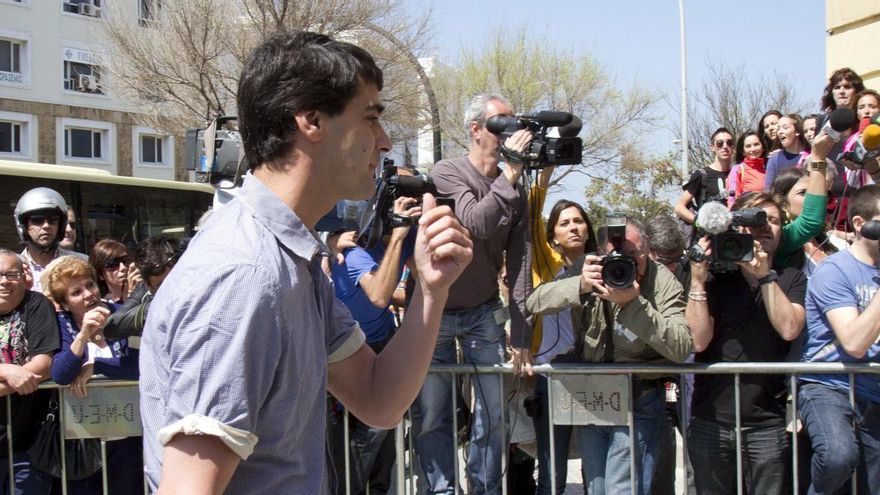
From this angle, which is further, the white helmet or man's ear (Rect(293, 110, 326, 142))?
the white helmet

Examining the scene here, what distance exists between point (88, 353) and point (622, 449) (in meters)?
2.54

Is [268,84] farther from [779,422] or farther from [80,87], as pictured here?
[80,87]

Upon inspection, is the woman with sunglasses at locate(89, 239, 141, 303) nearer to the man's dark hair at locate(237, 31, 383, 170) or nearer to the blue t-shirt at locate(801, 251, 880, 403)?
the blue t-shirt at locate(801, 251, 880, 403)

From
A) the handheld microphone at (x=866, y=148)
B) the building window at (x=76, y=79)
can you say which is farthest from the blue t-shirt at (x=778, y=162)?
the building window at (x=76, y=79)

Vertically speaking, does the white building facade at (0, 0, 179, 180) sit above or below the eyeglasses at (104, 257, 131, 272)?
above

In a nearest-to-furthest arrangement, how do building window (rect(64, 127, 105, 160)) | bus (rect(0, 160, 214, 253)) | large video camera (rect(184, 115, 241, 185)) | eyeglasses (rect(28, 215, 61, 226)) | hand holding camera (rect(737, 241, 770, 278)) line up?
hand holding camera (rect(737, 241, 770, 278)), eyeglasses (rect(28, 215, 61, 226)), large video camera (rect(184, 115, 241, 185)), bus (rect(0, 160, 214, 253)), building window (rect(64, 127, 105, 160))

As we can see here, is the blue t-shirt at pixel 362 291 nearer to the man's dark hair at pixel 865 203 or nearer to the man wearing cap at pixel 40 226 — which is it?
the man's dark hair at pixel 865 203

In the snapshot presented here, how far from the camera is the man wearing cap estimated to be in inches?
247

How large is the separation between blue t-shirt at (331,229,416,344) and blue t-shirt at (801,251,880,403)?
1.94 meters

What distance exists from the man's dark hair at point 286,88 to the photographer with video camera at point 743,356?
271cm

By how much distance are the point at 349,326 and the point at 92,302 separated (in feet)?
10.0

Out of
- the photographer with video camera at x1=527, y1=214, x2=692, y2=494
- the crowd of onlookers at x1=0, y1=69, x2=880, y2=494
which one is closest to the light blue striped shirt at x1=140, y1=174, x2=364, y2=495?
the crowd of onlookers at x1=0, y1=69, x2=880, y2=494

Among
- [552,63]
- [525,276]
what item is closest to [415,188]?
[525,276]

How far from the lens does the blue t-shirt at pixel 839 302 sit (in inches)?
164
